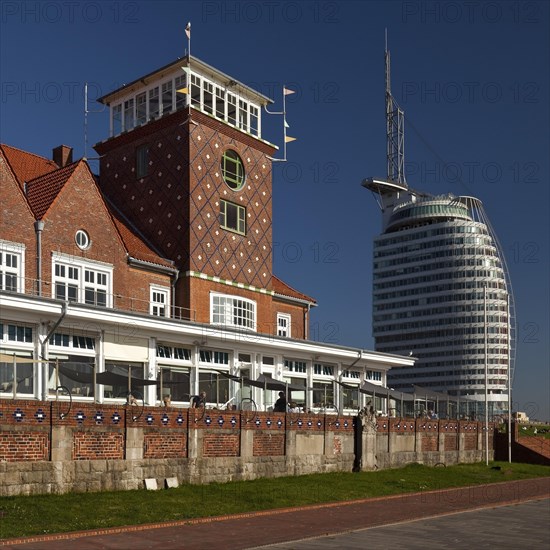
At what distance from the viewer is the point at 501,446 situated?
5334 cm

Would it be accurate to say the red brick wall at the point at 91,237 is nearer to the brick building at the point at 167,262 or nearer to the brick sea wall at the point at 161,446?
the brick building at the point at 167,262

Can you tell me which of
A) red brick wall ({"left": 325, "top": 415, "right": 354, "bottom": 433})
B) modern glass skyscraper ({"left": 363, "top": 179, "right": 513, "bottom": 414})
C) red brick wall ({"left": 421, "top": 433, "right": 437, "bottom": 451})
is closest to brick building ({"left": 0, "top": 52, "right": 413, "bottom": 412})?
red brick wall ({"left": 325, "top": 415, "right": 354, "bottom": 433})

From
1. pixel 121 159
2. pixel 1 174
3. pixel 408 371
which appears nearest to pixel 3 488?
pixel 1 174

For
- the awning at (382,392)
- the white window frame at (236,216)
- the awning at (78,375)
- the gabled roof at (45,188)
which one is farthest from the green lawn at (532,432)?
the awning at (78,375)

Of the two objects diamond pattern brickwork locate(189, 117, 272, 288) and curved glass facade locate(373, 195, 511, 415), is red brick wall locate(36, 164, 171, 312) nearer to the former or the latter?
diamond pattern brickwork locate(189, 117, 272, 288)

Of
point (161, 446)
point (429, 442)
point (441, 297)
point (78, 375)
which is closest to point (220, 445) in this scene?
point (161, 446)

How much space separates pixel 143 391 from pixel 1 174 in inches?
521

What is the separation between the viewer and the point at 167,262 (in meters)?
42.4

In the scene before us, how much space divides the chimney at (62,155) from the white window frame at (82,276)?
9.74 m

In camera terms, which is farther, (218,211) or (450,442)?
(450,442)

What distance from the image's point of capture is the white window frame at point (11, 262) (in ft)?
113

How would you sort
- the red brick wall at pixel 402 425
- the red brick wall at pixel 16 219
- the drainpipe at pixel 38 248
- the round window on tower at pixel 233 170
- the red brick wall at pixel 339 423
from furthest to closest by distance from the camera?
the round window on tower at pixel 233 170 < the red brick wall at pixel 402 425 < the red brick wall at pixel 339 423 < the drainpipe at pixel 38 248 < the red brick wall at pixel 16 219

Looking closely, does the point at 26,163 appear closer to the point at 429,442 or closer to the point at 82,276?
the point at 82,276

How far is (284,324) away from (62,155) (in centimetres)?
1724
